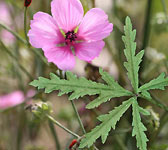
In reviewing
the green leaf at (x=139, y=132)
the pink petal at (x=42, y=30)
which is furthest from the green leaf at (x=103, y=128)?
the pink petal at (x=42, y=30)

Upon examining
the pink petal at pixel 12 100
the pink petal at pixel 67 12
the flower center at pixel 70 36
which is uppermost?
the pink petal at pixel 67 12

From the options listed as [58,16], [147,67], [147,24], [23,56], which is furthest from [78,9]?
[23,56]

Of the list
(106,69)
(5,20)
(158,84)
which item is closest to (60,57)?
(158,84)

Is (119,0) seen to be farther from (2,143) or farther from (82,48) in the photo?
(82,48)

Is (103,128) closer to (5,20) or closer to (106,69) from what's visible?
(106,69)

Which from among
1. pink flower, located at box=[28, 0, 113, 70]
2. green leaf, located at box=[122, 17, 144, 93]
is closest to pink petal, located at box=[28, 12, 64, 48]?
pink flower, located at box=[28, 0, 113, 70]

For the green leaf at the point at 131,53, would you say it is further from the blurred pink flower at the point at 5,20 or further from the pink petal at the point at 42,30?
the blurred pink flower at the point at 5,20
